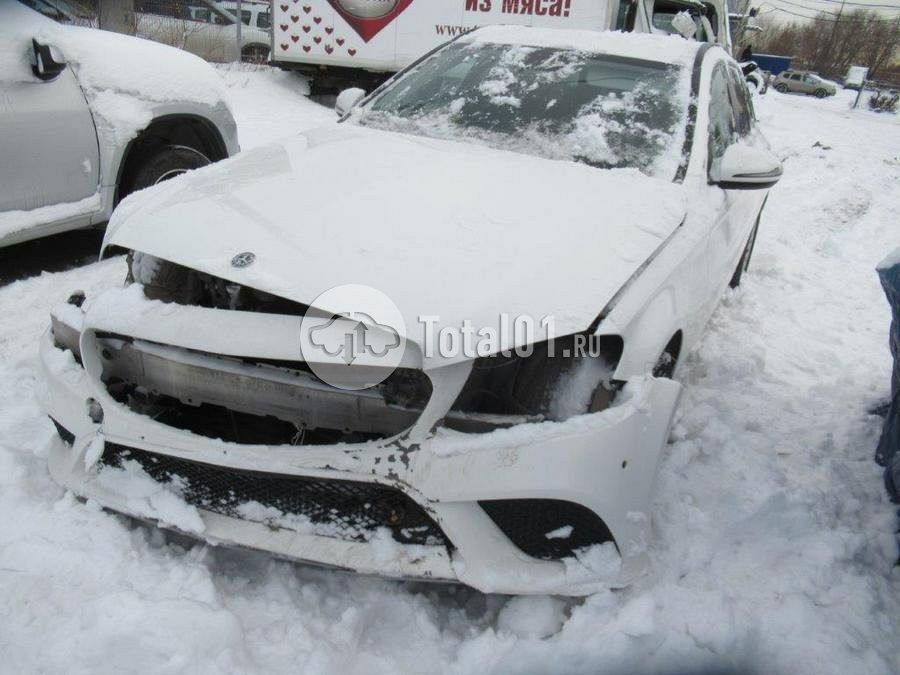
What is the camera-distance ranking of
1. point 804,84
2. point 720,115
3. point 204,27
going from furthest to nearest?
point 804,84, point 204,27, point 720,115

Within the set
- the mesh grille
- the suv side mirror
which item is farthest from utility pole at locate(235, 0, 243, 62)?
the mesh grille

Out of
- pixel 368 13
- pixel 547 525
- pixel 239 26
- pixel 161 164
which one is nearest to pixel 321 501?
pixel 547 525

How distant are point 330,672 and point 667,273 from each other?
58.0 inches

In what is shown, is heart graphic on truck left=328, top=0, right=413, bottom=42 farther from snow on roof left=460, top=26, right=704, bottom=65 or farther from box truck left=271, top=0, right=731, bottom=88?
snow on roof left=460, top=26, right=704, bottom=65

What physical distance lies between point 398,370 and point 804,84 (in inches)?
1523

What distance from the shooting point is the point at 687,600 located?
187 centimetres

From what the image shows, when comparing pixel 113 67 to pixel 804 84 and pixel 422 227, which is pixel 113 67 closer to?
pixel 422 227

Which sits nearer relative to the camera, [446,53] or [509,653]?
[509,653]

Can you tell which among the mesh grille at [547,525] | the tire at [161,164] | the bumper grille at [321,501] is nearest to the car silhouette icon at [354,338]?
the bumper grille at [321,501]

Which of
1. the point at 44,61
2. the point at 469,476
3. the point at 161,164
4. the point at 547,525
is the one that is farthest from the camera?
the point at 161,164

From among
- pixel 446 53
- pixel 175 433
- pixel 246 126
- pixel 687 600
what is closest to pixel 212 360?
pixel 175 433

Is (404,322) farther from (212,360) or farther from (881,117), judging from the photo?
(881,117)

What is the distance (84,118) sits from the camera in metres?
3.45
